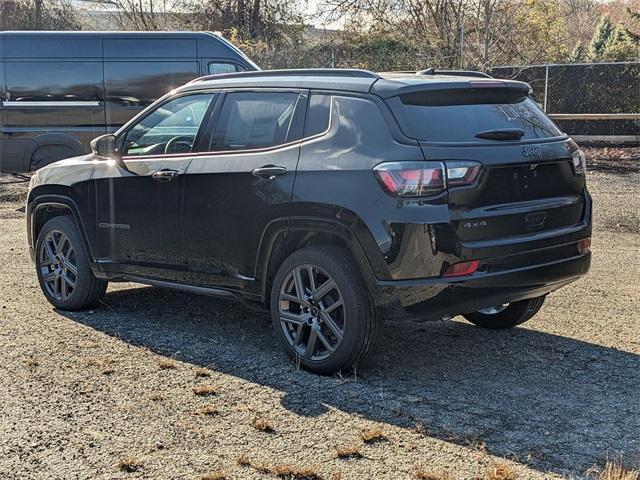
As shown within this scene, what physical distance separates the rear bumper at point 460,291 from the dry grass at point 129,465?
1592 millimetres

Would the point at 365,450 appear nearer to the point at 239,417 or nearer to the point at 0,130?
the point at 239,417

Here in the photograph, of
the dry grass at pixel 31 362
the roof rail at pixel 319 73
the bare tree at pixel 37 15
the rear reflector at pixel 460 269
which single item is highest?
the bare tree at pixel 37 15

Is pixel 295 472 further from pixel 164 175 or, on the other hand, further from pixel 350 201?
pixel 164 175

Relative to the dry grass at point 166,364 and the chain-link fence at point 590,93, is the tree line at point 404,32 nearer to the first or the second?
the chain-link fence at point 590,93

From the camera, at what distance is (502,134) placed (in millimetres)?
4594

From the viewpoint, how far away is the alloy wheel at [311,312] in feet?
15.5

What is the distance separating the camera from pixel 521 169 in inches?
178

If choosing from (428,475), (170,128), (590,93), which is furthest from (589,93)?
(428,475)

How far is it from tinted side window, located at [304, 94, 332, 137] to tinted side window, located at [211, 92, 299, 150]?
150 mm

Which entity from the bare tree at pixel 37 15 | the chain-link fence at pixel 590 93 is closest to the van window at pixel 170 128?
the chain-link fence at pixel 590 93

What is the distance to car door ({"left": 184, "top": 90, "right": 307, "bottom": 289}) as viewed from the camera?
490 centimetres

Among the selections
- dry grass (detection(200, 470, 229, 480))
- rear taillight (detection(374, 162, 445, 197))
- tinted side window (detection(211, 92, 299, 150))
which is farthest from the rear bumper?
dry grass (detection(200, 470, 229, 480))

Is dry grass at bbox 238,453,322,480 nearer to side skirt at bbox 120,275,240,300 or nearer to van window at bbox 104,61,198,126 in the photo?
side skirt at bbox 120,275,240,300

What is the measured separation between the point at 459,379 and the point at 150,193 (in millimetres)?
2500
